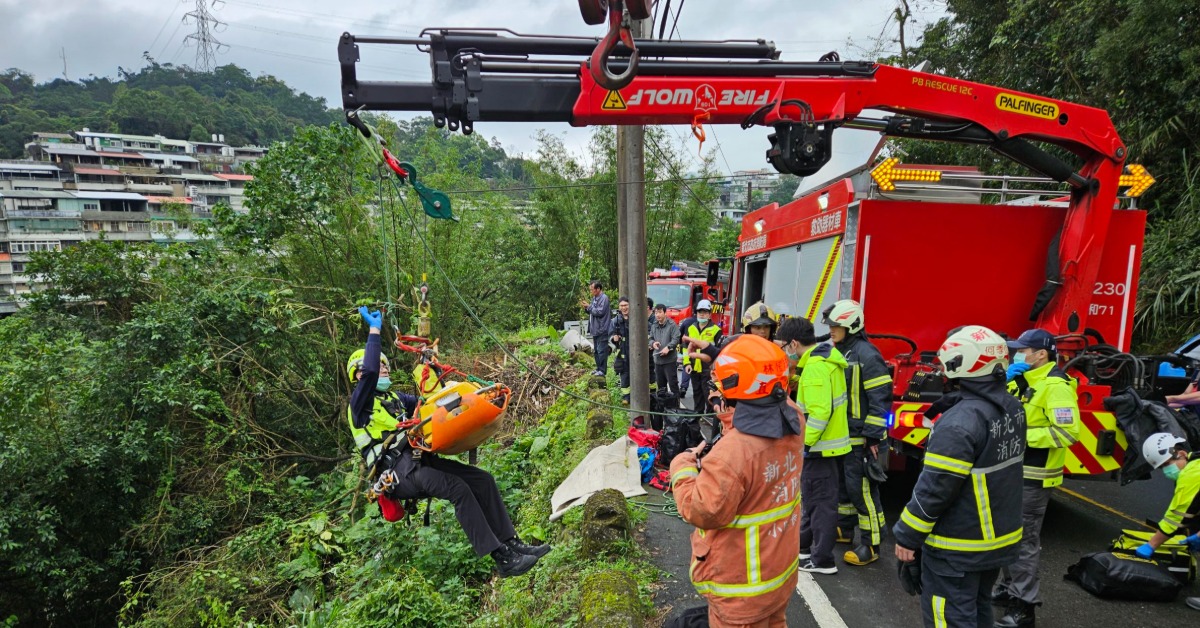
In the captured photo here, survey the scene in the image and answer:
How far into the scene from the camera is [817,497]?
4.50 metres

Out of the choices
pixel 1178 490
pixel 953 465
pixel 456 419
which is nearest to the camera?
pixel 953 465

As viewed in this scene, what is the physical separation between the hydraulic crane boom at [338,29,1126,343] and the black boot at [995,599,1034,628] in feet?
8.50

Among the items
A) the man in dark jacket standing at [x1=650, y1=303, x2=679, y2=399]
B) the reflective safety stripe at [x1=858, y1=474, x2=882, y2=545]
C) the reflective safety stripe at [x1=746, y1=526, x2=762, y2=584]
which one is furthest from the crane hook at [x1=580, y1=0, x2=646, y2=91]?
the man in dark jacket standing at [x1=650, y1=303, x2=679, y2=399]

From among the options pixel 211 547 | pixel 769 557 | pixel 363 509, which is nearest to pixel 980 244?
pixel 769 557

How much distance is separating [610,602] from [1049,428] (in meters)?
2.83

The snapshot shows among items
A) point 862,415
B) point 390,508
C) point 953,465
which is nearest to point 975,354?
point 953,465

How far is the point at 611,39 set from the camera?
3539 mm

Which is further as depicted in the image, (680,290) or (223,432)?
(680,290)

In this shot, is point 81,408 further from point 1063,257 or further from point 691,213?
point 691,213

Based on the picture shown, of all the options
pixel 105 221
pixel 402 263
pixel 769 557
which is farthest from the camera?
pixel 105 221

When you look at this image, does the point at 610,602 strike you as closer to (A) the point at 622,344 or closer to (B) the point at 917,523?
(B) the point at 917,523

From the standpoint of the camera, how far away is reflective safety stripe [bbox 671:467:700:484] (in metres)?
2.64

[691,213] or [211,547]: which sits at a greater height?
[691,213]

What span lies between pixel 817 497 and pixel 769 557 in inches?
81.7
